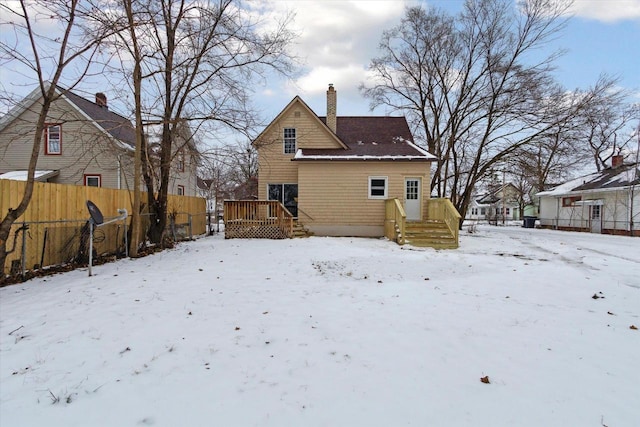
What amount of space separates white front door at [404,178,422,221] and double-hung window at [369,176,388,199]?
95 centimetres

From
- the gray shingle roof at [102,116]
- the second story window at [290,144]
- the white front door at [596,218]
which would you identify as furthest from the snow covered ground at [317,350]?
the white front door at [596,218]

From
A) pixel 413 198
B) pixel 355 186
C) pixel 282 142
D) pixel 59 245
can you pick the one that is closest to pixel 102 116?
pixel 282 142

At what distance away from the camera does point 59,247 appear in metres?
7.47

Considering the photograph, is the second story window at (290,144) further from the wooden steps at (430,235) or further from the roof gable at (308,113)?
the wooden steps at (430,235)

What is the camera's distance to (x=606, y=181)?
22.0 meters

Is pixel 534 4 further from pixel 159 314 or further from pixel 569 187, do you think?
pixel 159 314

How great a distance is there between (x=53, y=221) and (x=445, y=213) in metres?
12.7

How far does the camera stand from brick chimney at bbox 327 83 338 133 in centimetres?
1705

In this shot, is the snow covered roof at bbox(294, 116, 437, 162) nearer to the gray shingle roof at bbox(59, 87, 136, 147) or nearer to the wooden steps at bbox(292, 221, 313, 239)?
the wooden steps at bbox(292, 221, 313, 239)

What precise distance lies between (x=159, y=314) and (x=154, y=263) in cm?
398

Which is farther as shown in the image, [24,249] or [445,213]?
[445,213]

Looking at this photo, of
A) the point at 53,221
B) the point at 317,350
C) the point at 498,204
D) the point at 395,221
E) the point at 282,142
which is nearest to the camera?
the point at 317,350

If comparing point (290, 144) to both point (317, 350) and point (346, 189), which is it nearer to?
point (346, 189)

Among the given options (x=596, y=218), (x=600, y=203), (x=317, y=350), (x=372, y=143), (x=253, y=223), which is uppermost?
(x=372, y=143)
